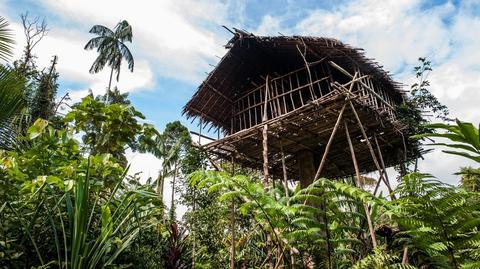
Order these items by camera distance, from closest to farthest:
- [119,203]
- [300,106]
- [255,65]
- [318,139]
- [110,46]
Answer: [119,203] < [318,139] < [300,106] < [255,65] < [110,46]

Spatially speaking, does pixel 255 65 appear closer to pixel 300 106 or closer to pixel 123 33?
pixel 300 106

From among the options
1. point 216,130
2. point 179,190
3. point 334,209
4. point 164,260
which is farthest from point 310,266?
point 179,190

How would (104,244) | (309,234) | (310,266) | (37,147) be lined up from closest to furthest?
(104,244) < (37,147) < (309,234) < (310,266)

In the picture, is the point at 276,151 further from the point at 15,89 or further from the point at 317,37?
the point at 15,89

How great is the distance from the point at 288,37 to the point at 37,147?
6.46 m

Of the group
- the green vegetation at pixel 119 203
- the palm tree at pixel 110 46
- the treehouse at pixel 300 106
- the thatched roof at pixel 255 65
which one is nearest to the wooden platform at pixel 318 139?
the treehouse at pixel 300 106

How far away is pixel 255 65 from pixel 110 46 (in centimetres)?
1213

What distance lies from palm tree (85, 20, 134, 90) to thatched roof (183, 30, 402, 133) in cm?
1047

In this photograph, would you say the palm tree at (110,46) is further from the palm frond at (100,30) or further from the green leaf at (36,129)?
the green leaf at (36,129)

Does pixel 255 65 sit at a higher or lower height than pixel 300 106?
higher

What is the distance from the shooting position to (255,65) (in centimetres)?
1001

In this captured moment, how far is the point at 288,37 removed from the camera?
8305mm

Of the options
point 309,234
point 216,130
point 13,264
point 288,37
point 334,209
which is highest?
point 288,37

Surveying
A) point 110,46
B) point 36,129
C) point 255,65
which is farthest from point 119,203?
point 110,46
